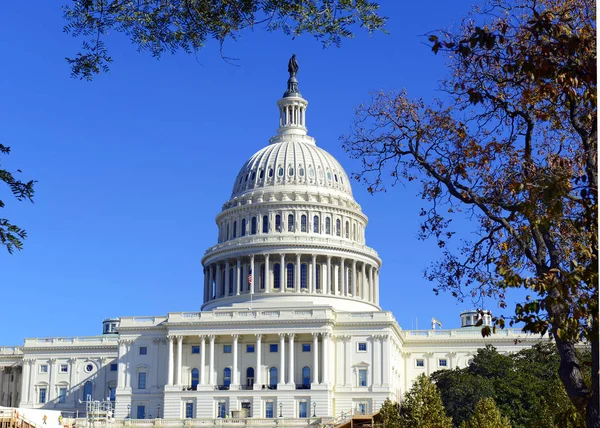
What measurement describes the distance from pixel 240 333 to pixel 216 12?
114 metres

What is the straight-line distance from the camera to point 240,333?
13462 centimetres

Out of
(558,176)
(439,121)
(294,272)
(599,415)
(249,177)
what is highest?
(249,177)

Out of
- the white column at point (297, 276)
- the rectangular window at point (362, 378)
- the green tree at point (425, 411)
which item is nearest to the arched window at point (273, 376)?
the rectangular window at point (362, 378)

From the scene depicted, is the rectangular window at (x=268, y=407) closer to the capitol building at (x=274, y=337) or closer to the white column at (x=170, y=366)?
the capitol building at (x=274, y=337)

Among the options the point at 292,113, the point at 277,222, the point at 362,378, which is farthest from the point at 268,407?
the point at 292,113

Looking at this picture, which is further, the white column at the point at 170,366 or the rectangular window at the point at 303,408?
the white column at the point at 170,366

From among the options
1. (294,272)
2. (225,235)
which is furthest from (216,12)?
(225,235)

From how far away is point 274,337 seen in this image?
135 m

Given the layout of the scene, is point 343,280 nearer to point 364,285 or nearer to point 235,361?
point 364,285

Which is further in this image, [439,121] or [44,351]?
[44,351]

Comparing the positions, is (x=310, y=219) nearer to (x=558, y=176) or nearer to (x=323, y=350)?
(x=323, y=350)

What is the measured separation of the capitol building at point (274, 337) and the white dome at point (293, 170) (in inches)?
8.1

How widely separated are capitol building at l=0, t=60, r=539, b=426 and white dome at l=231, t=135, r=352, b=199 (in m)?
0.20

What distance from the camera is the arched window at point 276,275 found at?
14975cm
